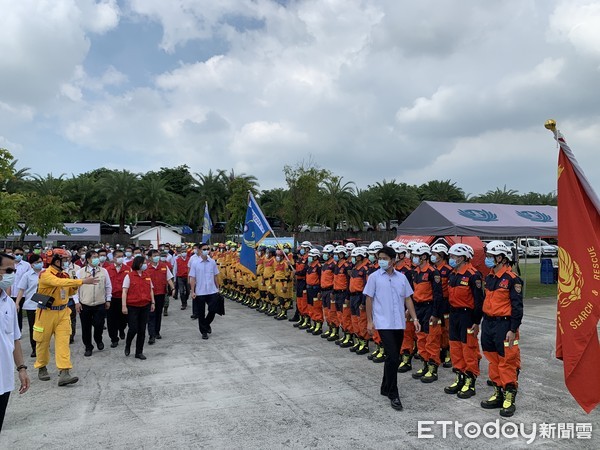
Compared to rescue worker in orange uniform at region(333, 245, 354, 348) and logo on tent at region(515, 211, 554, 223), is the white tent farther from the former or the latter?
rescue worker in orange uniform at region(333, 245, 354, 348)

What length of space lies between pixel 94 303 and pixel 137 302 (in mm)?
1007

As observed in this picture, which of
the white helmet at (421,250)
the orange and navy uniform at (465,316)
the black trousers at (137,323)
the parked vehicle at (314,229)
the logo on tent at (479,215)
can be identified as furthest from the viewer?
the parked vehicle at (314,229)

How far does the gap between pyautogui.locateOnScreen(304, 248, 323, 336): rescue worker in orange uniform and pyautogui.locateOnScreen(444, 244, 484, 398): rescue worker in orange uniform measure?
14.1ft

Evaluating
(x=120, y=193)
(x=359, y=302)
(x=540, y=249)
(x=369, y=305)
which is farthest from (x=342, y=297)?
(x=120, y=193)

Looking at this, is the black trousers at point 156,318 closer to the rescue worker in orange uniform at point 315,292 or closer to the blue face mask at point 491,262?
the rescue worker in orange uniform at point 315,292

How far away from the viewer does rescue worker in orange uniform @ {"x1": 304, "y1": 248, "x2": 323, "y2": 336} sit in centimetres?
1058

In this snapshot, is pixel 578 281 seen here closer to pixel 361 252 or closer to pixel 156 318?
pixel 361 252

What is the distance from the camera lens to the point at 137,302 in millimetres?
8477

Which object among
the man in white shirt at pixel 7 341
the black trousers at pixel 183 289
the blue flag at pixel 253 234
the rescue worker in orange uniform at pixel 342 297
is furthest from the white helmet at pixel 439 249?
the black trousers at pixel 183 289

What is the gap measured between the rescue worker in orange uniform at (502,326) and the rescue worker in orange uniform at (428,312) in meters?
1.13

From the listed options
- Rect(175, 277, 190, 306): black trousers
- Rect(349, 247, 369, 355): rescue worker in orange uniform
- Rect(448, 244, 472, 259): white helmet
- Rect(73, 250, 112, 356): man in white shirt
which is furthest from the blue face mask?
Rect(175, 277, 190, 306): black trousers

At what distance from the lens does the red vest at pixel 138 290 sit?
848cm

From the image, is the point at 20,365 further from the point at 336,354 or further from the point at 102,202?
the point at 102,202

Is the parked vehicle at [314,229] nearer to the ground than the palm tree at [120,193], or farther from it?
nearer to the ground
